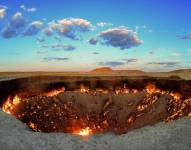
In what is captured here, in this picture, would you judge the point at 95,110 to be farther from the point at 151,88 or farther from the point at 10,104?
the point at 10,104

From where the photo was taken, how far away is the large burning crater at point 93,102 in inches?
347

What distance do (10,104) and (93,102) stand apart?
2.76 metres

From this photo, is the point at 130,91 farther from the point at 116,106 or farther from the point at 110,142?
the point at 110,142

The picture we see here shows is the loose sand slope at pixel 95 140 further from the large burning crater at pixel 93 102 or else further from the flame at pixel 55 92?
the flame at pixel 55 92

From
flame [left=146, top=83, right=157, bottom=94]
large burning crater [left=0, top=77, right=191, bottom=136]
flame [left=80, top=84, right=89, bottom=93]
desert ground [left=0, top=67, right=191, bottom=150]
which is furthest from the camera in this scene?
flame [left=80, top=84, right=89, bottom=93]

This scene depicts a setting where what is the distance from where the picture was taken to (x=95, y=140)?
5961 millimetres

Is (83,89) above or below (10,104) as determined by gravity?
above

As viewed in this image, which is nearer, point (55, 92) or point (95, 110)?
point (95, 110)

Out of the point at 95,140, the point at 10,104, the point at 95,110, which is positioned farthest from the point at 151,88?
the point at 95,140

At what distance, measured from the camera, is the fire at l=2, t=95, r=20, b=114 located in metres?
8.78

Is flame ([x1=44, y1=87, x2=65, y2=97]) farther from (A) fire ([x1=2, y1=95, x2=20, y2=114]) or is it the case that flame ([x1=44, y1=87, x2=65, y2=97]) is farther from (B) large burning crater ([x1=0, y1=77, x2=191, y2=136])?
(A) fire ([x1=2, y1=95, x2=20, y2=114])

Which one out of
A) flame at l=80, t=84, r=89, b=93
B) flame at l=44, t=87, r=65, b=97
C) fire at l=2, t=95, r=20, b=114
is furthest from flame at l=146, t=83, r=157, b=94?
fire at l=2, t=95, r=20, b=114

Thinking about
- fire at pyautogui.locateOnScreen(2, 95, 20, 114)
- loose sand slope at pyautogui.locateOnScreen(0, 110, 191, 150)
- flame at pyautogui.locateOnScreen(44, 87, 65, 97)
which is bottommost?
loose sand slope at pyautogui.locateOnScreen(0, 110, 191, 150)

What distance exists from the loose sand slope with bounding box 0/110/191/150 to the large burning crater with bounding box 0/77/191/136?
1.71m
